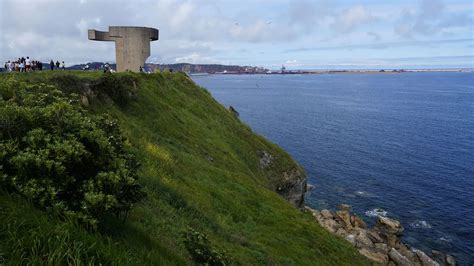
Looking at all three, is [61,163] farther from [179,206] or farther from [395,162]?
[395,162]

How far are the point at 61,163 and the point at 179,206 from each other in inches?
461

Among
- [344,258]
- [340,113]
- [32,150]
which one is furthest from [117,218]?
[340,113]

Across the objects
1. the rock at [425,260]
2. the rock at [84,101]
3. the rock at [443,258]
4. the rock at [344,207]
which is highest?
the rock at [84,101]

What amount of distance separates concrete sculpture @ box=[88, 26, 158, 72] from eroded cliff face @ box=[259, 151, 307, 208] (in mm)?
18857

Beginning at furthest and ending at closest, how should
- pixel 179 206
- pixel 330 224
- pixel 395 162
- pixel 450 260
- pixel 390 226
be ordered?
pixel 395 162, pixel 390 226, pixel 330 224, pixel 450 260, pixel 179 206

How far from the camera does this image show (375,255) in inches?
1602

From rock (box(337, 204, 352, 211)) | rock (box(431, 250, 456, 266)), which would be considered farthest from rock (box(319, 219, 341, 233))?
rock (box(431, 250, 456, 266))

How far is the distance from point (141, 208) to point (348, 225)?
41.0m

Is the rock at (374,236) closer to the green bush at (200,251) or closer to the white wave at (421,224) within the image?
the white wave at (421,224)

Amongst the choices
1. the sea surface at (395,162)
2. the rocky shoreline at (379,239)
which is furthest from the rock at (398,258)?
the sea surface at (395,162)

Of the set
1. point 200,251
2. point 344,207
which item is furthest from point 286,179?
point 200,251

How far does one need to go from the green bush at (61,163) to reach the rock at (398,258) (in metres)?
38.3

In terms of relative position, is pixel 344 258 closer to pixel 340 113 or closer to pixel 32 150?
pixel 32 150

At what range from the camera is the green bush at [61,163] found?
840 cm
